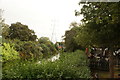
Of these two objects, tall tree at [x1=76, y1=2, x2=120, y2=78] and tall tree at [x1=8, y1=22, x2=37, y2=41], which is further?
tall tree at [x1=8, y1=22, x2=37, y2=41]

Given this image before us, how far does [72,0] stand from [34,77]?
2.60 meters

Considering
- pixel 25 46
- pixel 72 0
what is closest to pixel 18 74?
pixel 72 0

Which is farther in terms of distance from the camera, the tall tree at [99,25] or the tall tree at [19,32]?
the tall tree at [19,32]

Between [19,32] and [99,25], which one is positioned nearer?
[99,25]

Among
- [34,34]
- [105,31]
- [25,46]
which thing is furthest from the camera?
[34,34]

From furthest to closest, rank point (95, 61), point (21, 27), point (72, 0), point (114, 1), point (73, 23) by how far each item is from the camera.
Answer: point (21, 27) < point (73, 23) < point (95, 61) < point (72, 0) < point (114, 1)

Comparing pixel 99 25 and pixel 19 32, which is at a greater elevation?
pixel 19 32

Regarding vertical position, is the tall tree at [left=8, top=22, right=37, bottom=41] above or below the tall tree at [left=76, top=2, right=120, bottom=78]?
above

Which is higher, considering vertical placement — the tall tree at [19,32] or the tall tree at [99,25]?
the tall tree at [19,32]

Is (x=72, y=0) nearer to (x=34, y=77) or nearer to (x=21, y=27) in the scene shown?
(x=34, y=77)

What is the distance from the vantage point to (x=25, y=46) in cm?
1520

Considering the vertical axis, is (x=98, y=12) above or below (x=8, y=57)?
above

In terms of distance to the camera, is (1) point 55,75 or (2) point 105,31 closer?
(1) point 55,75

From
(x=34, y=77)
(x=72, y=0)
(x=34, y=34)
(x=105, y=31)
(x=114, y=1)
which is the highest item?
(x=34, y=34)
